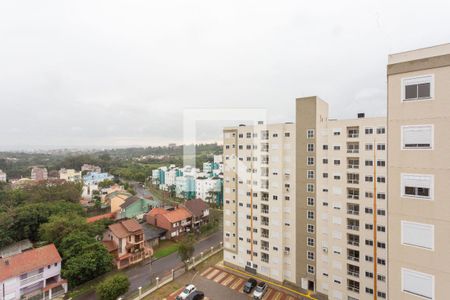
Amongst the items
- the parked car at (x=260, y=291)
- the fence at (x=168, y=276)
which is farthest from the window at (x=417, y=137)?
the fence at (x=168, y=276)

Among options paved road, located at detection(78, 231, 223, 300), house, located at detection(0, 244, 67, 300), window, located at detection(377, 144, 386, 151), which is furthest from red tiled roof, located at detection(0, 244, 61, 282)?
window, located at detection(377, 144, 386, 151)

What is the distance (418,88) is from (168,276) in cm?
1578

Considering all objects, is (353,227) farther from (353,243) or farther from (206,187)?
(206,187)

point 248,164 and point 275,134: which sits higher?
point 275,134

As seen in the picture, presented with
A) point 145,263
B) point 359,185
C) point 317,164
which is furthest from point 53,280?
point 359,185

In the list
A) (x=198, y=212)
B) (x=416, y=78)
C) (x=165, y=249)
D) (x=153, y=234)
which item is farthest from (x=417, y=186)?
(x=198, y=212)

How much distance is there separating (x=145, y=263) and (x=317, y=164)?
550 inches

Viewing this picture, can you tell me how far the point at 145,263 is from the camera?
16094mm

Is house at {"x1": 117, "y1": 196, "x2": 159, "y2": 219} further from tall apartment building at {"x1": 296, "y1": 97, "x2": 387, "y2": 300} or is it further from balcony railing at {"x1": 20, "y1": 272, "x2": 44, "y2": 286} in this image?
tall apartment building at {"x1": 296, "y1": 97, "x2": 387, "y2": 300}

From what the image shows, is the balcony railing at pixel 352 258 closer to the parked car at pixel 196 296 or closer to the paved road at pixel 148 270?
the parked car at pixel 196 296

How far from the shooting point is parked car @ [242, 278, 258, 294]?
42.1 ft

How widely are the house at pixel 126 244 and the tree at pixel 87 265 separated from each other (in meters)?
2.00

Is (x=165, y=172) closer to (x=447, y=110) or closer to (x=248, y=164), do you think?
(x=248, y=164)

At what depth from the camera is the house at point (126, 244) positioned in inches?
623
